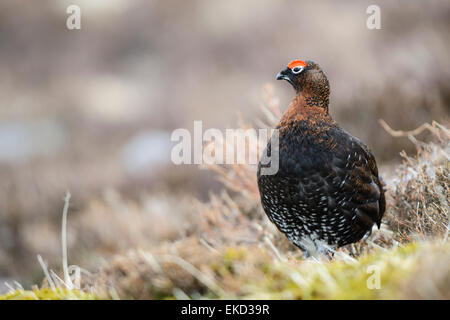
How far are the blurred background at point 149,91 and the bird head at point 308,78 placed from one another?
241cm

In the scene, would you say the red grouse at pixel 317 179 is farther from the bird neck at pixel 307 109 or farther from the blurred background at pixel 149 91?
the blurred background at pixel 149 91

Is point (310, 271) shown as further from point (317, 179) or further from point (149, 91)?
point (149, 91)

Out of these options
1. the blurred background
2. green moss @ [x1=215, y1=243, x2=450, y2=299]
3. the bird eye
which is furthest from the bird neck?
the blurred background

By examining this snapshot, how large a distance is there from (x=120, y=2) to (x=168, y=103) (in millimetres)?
4533

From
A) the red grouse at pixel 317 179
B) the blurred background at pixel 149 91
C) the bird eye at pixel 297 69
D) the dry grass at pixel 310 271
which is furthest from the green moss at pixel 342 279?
the blurred background at pixel 149 91

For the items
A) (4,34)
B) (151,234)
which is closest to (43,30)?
(4,34)

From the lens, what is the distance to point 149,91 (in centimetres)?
1405

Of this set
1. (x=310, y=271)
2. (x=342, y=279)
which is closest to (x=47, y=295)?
(x=310, y=271)

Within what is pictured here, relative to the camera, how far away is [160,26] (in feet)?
47.4

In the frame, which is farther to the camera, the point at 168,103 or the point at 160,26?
the point at 160,26

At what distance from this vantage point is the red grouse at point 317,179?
2.88 metres

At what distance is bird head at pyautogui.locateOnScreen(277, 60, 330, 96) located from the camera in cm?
314
